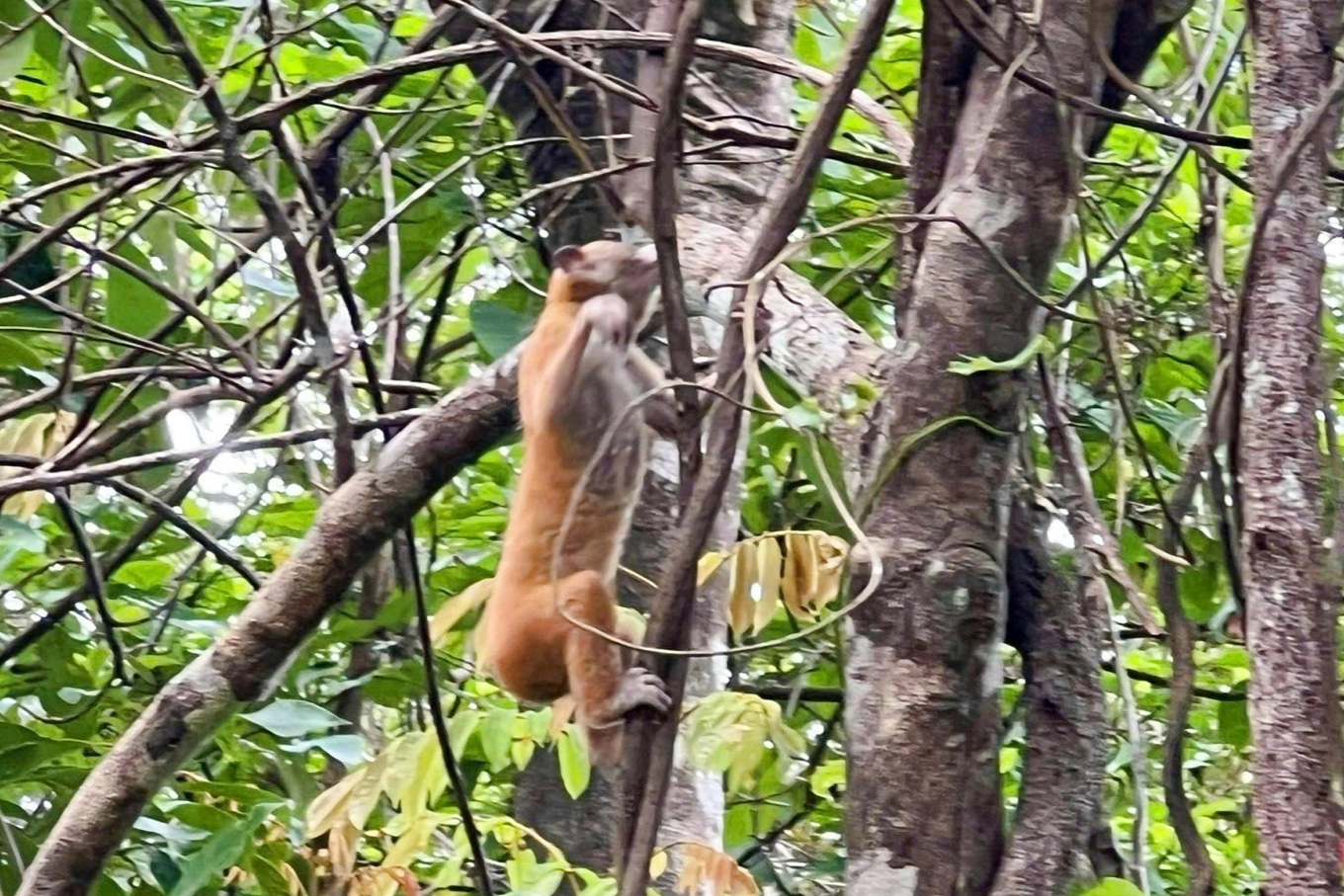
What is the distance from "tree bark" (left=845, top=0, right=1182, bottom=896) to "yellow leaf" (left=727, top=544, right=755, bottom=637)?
21 centimetres

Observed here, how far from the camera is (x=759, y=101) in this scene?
310 centimetres

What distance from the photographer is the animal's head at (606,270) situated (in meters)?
3.00

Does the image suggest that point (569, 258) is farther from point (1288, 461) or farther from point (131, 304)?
point (1288, 461)

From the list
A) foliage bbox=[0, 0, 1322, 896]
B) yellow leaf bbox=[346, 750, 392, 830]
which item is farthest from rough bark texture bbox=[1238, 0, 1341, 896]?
yellow leaf bbox=[346, 750, 392, 830]

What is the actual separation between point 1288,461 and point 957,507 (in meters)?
0.58

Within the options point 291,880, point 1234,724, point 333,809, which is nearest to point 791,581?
point 333,809

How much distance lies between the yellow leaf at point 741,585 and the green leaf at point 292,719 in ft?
3.49

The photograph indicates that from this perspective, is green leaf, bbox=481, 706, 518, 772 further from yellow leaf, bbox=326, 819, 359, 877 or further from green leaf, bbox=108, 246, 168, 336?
green leaf, bbox=108, 246, 168, 336

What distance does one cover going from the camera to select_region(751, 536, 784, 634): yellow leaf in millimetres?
2080

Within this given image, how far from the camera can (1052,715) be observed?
214 centimetres

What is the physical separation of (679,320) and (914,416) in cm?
47

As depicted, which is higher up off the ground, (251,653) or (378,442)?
(378,442)

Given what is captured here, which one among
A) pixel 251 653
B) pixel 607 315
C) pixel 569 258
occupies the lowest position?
pixel 251 653

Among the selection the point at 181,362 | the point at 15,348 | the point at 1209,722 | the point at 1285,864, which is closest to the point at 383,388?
the point at 181,362
